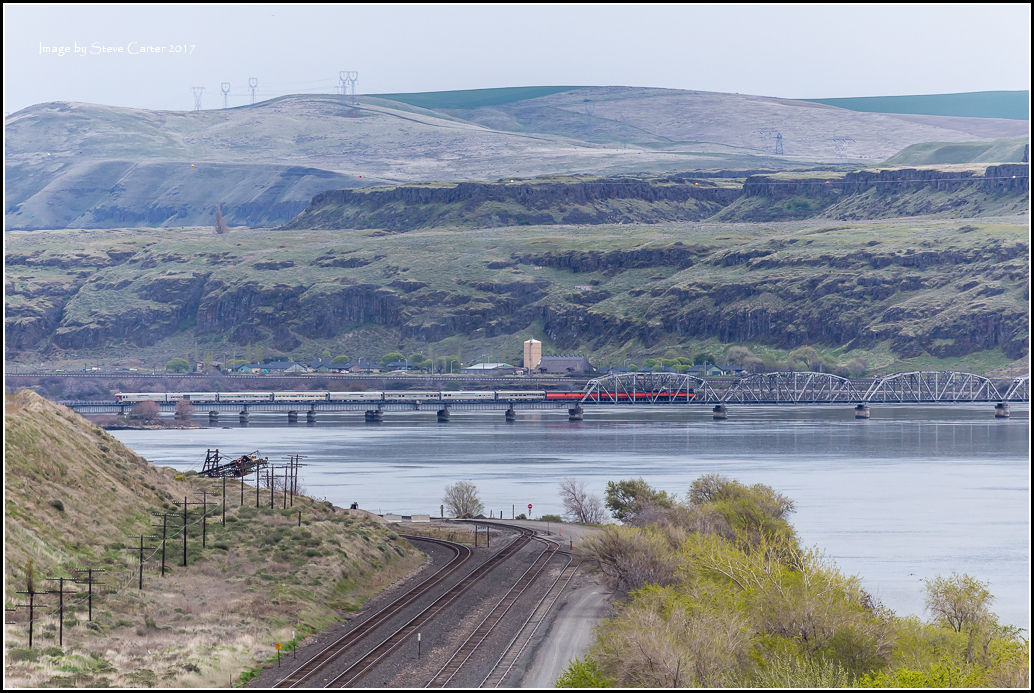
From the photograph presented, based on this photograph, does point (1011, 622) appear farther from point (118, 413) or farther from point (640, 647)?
point (118, 413)

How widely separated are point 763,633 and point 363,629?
1277 cm

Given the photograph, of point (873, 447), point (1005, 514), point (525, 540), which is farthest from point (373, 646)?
point (873, 447)

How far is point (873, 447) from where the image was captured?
122125 millimetres

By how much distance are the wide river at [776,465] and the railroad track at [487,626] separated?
45.1 feet

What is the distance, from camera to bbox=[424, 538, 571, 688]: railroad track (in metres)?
29.5

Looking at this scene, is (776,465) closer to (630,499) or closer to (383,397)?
(630,499)

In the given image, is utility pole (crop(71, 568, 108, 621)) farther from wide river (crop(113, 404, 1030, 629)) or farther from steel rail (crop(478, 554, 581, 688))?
wide river (crop(113, 404, 1030, 629))

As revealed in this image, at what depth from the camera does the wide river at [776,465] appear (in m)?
60.0

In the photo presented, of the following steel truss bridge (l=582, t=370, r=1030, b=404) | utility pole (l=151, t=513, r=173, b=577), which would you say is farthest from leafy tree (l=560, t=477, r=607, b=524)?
steel truss bridge (l=582, t=370, r=1030, b=404)

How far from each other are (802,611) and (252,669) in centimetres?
1374

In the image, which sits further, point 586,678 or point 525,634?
point 525,634

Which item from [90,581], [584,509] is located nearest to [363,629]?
[90,581]

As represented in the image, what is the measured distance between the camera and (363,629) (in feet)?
114

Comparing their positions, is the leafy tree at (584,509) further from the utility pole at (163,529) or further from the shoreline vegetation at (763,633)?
the shoreline vegetation at (763,633)
